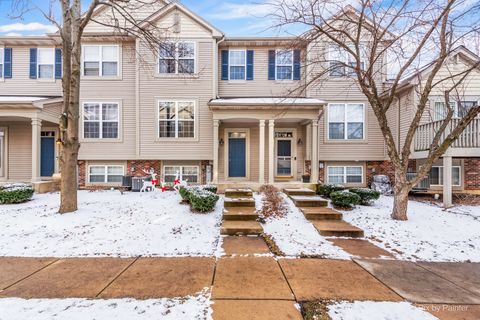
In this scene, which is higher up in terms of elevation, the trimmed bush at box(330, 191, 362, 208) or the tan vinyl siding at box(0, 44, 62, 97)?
the tan vinyl siding at box(0, 44, 62, 97)

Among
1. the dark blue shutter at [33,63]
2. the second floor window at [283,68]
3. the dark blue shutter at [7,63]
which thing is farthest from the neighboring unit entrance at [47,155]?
the second floor window at [283,68]

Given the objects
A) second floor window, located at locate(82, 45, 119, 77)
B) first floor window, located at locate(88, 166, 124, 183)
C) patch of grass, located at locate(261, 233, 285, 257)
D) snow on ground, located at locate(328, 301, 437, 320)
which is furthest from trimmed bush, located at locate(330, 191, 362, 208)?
second floor window, located at locate(82, 45, 119, 77)

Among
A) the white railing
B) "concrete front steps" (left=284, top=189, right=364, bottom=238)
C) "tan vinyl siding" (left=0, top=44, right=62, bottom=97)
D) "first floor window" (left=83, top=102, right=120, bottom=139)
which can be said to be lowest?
"concrete front steps" (left=284, top=189, right=364, bottom=238)

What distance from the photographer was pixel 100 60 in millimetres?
11078

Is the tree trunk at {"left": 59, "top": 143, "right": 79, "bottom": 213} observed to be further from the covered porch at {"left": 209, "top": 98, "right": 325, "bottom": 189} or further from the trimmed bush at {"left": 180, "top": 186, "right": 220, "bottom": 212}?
the covered porch at {"left": 209, "top": 98, "right": 325, "bottom": 189}

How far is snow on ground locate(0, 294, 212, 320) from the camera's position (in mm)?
2496

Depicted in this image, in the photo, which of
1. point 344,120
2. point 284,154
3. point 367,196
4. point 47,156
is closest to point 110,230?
point 367,196

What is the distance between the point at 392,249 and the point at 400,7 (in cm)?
608

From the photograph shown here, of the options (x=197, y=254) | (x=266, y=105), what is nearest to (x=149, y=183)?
(x=266, y=105)

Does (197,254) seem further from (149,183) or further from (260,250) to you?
(149,183)

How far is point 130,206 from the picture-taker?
7.28m

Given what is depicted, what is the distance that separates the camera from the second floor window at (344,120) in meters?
11.3

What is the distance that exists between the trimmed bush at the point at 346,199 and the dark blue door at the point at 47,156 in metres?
12.9

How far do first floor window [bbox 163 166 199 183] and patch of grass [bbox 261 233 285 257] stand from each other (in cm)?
672
